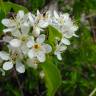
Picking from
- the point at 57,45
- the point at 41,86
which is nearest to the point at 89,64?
the point at 41,86

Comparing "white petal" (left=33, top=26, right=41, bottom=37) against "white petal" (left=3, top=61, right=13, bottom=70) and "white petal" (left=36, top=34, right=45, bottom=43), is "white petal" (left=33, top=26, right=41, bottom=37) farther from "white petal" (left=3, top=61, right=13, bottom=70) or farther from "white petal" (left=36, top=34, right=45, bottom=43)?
"white petal" (left=3, top=61, right=13, bottom=70)

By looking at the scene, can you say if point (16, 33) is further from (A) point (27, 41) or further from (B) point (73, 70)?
(B) point (73, 70)

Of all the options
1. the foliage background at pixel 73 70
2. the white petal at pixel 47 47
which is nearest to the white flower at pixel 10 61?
the white petal at pixel 47 47

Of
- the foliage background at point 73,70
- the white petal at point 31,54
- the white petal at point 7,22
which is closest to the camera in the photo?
the white petal at point 31,54

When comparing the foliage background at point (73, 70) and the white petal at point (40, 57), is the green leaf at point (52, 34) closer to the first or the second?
the white petal at point (40, 57)

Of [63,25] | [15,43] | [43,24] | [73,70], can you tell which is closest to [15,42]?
[15,43]

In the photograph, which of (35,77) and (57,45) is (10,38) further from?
(35,77)

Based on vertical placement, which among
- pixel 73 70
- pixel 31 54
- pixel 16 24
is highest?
pixel 16 24
